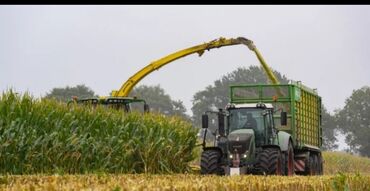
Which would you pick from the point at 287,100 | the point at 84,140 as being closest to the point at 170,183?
the point at 84,140

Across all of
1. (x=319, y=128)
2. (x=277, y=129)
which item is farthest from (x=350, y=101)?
(x=277, y=129)

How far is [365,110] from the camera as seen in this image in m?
89.9

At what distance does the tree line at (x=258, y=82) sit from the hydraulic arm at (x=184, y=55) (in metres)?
58.3

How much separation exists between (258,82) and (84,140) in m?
80.7

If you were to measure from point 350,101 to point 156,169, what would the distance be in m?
76.5

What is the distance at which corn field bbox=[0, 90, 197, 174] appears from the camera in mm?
14875

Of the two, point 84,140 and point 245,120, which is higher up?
point 245,120

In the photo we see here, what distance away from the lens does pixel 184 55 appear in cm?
2577

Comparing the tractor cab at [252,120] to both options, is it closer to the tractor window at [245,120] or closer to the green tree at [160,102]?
the tractor window at [245,120]

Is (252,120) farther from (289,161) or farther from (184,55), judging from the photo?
(184,55)

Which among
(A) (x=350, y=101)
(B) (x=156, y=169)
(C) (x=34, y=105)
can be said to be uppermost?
(A) (x=350, y=101)

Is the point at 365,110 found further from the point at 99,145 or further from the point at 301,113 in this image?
the point at 99,145

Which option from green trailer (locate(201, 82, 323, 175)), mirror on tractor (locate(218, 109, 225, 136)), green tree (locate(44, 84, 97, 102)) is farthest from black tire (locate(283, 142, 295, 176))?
green tree (locate(44, 84, 97, 102))

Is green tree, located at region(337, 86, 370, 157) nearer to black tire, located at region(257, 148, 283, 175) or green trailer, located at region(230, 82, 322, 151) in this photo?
green trailer, located at region(230, 82, 322, 151)
